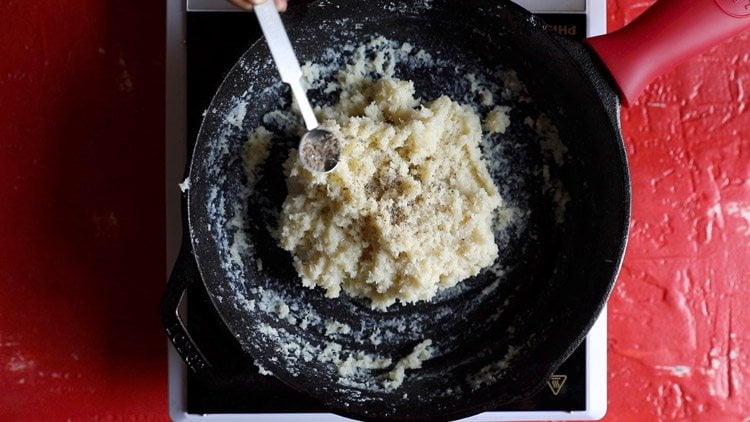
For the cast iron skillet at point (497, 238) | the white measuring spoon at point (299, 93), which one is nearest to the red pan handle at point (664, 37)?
the cast iron skillet at point (497, 238)

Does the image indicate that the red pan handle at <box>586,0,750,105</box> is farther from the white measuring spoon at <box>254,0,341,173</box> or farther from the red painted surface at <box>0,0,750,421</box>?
the white measuring spoon at <box>254,0,341,173</box>

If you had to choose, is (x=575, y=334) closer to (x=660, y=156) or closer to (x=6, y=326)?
(x=660, y=156)

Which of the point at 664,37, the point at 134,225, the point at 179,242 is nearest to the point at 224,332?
the point at 179,242

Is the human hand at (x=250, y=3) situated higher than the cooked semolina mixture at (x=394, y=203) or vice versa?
the human hand at (x=250, y=3)

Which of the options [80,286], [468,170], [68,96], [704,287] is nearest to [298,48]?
[468,170]

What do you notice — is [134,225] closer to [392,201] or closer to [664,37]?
[392,201]

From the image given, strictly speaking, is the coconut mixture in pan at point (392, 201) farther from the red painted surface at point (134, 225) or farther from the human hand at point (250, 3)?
the red painted surface at point (134, 225)
